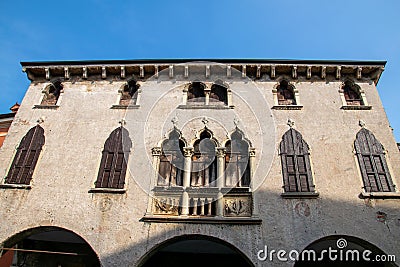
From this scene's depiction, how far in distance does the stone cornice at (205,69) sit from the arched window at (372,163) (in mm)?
2940

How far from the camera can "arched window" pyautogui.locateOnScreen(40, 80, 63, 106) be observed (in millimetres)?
13188

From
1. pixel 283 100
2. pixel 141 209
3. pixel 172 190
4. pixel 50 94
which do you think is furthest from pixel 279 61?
pixel 50 94

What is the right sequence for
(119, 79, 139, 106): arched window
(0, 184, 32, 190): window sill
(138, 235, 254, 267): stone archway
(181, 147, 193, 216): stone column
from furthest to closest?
(119, 79, 139, 106): arched window < (138, 235, 254, 267): stone archway < (0, 184, 32, 190): window sill < (181, 147, 193, 216): stone column

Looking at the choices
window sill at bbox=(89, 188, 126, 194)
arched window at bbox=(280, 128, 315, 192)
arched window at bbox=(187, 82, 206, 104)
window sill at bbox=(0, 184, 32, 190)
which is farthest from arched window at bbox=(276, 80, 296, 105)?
window sill at bbox=(0, 184, 32, 190)

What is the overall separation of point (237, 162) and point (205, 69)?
4.43 m

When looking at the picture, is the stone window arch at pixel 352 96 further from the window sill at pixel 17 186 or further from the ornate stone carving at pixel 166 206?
the window sill at pixel 17 186

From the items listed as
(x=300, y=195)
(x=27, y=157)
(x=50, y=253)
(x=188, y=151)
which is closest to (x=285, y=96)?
(x=300, y=195)

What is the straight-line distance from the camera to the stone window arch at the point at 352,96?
12.2 m

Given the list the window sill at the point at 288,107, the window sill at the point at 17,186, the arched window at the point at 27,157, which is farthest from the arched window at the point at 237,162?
the arched window at the point at 27,157

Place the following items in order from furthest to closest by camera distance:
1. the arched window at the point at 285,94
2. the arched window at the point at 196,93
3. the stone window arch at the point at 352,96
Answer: the arched window at the point at 196,93 < the arched window at the point at 285,94 < the stone window arch at the point at 352,96

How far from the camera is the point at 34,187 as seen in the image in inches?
421

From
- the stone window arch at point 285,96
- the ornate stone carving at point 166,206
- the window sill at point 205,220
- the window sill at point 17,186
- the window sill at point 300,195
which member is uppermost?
the stone window arch at point 285,96

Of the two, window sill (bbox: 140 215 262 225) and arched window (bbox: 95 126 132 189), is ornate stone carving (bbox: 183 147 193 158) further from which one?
window sill (bbox: 140 215 262 225)

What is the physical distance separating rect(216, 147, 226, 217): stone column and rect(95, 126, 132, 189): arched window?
329 cm
